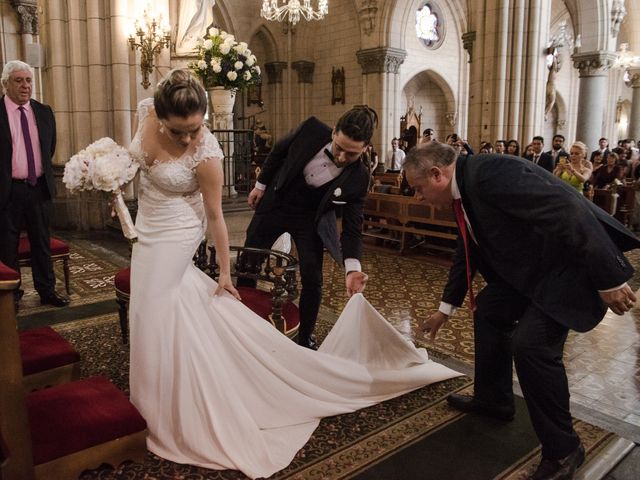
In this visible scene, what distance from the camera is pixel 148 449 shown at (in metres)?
2.53

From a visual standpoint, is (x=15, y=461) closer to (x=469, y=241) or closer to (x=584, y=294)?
(x=469, y=241)

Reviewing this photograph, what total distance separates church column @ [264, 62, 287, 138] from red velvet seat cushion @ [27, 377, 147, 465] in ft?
51.5

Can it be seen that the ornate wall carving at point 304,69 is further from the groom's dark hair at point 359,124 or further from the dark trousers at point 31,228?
the groom's dark hair at point 359,124

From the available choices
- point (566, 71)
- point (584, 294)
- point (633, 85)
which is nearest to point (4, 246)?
point (584, 294)

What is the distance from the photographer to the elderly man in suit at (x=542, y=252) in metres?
2.18

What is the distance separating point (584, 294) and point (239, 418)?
1.54m

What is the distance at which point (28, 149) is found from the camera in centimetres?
479

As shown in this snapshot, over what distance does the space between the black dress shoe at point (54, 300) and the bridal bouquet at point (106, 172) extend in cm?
257

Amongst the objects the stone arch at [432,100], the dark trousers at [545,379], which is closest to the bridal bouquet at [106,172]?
the dark trousers at [545,379]

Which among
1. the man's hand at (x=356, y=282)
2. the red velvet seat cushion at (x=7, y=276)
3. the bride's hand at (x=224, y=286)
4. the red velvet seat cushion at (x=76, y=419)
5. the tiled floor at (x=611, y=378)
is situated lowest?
the tiled floor at (x=611, y=378)

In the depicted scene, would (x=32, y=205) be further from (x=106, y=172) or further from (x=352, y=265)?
(x=352, y=265)

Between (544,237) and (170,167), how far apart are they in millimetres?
1661

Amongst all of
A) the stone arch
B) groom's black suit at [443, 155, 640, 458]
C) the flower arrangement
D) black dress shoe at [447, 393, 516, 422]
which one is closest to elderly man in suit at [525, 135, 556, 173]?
the flower arrangement

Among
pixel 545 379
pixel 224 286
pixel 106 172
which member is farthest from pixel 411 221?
pixel 106 172
